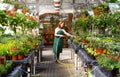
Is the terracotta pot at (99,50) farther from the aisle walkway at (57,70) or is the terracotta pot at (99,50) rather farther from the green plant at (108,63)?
the aisle walkway at (57,70)

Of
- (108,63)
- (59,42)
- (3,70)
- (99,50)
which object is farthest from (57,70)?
(3,70)

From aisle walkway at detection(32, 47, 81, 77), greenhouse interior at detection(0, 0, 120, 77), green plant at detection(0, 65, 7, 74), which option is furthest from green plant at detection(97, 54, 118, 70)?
aisle walkway at detection(32, 47, 81, 77)

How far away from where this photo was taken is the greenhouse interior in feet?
18.3

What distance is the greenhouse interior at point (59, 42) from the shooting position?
18.3 ft

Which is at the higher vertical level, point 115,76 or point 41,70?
point 115,76

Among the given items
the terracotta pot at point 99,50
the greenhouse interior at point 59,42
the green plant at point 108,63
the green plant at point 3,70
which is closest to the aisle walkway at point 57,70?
the greenhouse interior at point 59,42

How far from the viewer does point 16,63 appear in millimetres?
6094

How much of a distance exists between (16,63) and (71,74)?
3.98 metres

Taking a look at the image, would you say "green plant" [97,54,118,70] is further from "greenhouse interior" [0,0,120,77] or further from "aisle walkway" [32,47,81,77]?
"aisle walkway" [32,47,81,77]

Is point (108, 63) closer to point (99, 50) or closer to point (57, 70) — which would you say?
point (99, 50)

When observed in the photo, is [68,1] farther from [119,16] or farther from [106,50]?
[106,50]

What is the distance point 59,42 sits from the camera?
1234cm

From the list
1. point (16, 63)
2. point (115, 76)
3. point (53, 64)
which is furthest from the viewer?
point (53, 64)

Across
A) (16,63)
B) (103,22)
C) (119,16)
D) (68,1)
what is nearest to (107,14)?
(103,22)
